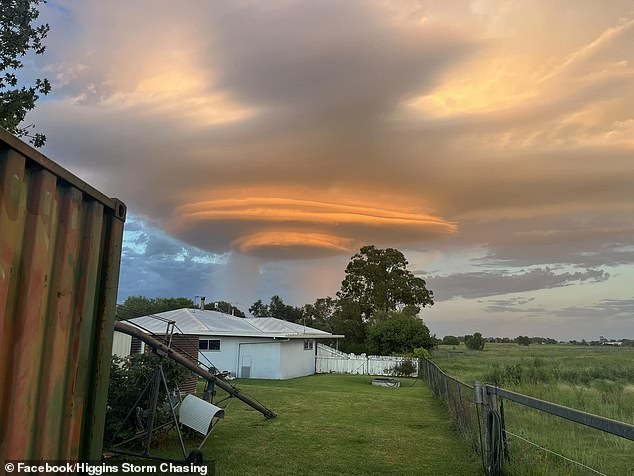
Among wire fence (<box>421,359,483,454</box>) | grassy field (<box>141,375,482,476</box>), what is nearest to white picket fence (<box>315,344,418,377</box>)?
grassy field (<box>141,375,482,476</box>)

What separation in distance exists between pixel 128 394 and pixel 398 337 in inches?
1078

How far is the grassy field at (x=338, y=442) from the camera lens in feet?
25.5

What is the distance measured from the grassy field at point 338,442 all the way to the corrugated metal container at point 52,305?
4.90 m

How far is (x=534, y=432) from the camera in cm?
865

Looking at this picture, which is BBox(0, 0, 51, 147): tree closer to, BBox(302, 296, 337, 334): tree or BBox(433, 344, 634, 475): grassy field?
BBox(433, 344, 634, 475): grassy field

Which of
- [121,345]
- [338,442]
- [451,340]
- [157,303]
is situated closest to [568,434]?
[338,442]

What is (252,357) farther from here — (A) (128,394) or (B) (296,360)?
(A) (128,394)

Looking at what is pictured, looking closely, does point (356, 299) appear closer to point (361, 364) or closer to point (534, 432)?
point (361, 364)

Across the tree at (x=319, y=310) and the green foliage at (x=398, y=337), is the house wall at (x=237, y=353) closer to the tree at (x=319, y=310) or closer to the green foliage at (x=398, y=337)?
the green foliage at (x=398, y=337)

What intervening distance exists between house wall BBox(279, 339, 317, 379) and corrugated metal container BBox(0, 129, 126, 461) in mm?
22690

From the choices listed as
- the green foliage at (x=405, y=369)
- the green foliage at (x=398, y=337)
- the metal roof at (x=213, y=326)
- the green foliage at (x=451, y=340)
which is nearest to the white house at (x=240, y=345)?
the metal roof at (x=213, y=326)

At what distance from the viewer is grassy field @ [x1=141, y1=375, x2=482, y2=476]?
776 cm

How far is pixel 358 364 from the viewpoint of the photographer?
102ft

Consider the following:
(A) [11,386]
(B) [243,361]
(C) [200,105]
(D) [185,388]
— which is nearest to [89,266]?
(A) [11,386]
